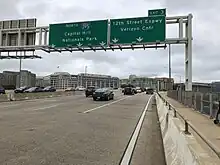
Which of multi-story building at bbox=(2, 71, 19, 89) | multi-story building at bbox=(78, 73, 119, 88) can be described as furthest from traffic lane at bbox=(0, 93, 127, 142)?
multi-story building at bbox=(78, 73, 119, 88)

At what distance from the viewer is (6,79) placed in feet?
248

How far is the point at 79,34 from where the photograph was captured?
31.5 meters

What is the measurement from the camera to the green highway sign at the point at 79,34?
30905 millimetres

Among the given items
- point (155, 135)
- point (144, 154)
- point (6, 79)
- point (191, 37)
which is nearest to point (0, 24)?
point (191, 37)

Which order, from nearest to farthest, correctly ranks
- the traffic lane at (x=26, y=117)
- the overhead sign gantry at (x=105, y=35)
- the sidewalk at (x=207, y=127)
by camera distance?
the sidewalk at (x=207, y=127) < the traffic lane at (x=26, y=117) < the overhead sign gantry at (x=105, y=35)

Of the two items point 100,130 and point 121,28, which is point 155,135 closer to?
point 100,130

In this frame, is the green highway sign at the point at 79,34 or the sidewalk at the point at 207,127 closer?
the sidewalk at the point at 207,127

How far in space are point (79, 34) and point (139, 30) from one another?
6.43 meters

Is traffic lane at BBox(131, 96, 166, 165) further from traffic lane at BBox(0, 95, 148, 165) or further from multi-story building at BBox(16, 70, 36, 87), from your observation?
multi-story building at BBox(16, 70, 36, 87)

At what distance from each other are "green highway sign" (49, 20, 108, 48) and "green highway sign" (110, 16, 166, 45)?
1329mm

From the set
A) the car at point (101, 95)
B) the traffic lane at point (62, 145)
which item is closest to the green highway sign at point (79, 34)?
the car at point (101, 95)

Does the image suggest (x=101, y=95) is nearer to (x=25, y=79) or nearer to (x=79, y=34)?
(x=79, y=34)

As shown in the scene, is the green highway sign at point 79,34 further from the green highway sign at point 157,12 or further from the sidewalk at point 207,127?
the sidewalk at point 207,127

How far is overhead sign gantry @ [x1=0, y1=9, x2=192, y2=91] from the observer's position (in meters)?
28.9
